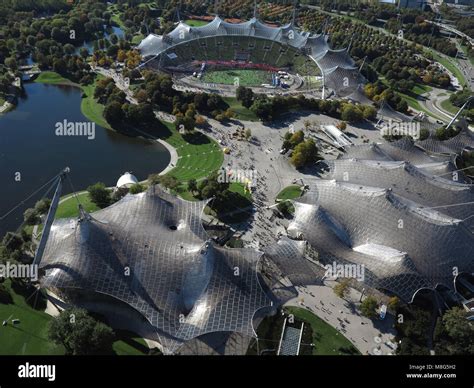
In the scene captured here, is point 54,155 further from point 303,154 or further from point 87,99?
point 303,154

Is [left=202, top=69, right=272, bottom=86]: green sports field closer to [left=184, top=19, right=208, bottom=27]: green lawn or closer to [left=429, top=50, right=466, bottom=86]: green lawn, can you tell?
[left=184, top=19, right=208, bottom=27]: green lawn

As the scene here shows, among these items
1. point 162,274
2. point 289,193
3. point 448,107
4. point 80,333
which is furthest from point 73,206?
point 448,107

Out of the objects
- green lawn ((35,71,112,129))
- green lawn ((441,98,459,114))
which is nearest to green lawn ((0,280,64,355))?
green lawn ((35,71,112,129))

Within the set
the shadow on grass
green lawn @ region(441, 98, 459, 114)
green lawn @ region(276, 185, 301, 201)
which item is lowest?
the shadow on grass

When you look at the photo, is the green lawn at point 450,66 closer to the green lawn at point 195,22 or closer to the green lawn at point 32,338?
the green lawn at point 195,22

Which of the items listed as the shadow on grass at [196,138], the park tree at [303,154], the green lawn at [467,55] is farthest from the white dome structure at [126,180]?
the green lawn at [467,55]
